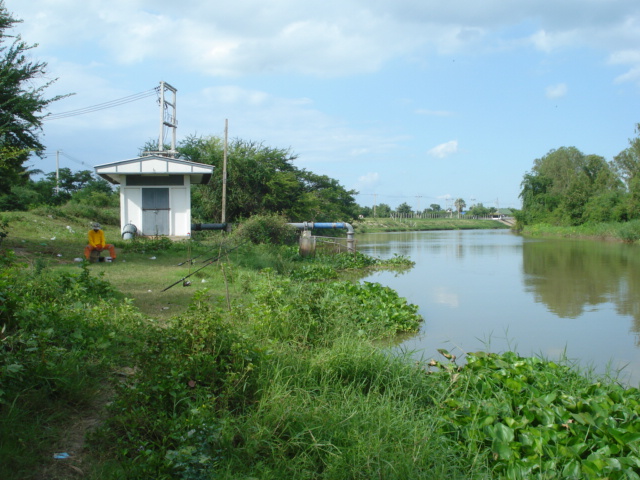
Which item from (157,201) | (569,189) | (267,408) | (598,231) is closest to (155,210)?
(157,201)

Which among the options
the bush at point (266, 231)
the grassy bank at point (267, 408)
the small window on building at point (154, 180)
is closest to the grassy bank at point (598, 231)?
the bush at point (266, 231)

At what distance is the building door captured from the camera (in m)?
20.2

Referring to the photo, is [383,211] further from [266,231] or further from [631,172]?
[266,231]

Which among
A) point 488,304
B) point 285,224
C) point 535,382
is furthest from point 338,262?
point 535,382

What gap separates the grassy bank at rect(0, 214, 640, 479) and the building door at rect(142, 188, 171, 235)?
14.7 m

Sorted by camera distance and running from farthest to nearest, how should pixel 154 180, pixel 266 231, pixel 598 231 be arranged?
pixel 598 231 → pixel 266 231 → pixel 154 180

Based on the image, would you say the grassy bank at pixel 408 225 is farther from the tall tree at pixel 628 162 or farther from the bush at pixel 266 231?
the bush at pixel 266 231

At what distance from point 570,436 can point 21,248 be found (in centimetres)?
1275

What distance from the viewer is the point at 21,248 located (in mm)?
12789

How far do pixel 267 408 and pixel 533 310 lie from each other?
8501 mm

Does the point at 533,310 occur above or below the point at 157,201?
below

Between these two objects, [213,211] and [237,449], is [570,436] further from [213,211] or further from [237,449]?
[213,211]

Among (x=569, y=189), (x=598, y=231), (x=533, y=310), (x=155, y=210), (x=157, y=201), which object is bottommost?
(x=533, y=310)

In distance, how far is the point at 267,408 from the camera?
164 inches
